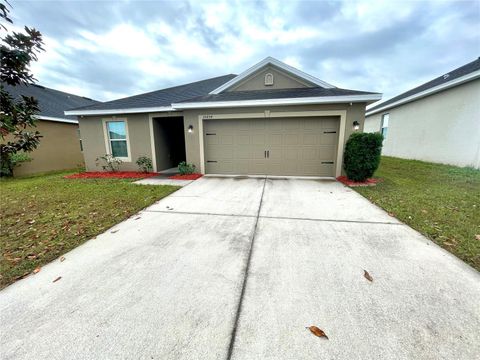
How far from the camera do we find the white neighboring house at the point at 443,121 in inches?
312

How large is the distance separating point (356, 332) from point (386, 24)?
39.7ft

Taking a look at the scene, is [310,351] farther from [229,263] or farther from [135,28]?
[135,28]

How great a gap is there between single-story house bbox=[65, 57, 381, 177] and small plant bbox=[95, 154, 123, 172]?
215 millimetres

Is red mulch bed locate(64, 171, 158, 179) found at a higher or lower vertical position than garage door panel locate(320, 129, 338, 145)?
lower

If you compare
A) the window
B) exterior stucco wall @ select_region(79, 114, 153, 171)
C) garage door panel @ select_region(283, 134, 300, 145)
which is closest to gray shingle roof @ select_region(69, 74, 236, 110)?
exterior stucco wall @ select_region(79, 114, 153, 171)

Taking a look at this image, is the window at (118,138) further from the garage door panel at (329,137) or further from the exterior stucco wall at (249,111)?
the garage door panel at (329,137)

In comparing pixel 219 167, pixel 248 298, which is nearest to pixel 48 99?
pixel 219 167

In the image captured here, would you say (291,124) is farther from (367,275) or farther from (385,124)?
(385,124)

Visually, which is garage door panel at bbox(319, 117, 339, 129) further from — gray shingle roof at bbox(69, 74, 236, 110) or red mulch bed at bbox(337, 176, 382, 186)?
gray shingle roof at bbox(69, 74, 236, 110)

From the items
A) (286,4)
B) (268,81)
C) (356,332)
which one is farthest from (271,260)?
(286,4)

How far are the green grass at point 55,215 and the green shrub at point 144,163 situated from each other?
6.37ft

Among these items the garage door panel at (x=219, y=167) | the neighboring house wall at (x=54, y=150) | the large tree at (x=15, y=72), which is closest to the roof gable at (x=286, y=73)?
the garage door panel at (x=219, y=167)

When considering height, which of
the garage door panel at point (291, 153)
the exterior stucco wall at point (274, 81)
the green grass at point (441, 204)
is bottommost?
the green grass at point (441, 204)

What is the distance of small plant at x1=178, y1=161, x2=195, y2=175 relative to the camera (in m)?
7.88
